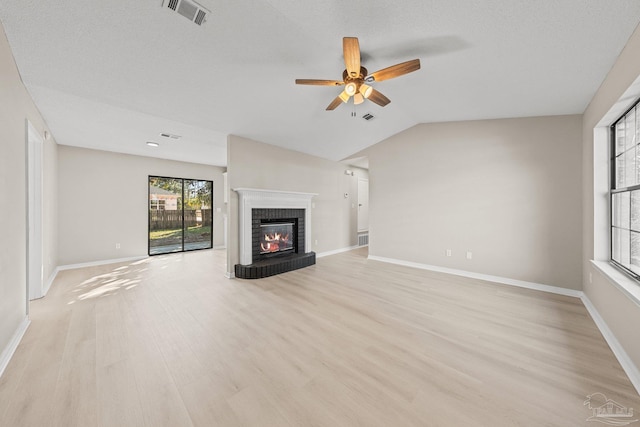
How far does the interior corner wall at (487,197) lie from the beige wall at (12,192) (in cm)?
546

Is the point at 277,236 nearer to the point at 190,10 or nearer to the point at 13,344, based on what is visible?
the point at 13,344

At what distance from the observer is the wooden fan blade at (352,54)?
6.34 ft

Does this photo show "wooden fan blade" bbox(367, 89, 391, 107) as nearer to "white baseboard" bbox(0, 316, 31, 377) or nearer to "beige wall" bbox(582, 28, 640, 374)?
"beige wall" bbox(582, 28, 640, 374)

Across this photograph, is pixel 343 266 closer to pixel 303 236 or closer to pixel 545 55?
pixel 303 236

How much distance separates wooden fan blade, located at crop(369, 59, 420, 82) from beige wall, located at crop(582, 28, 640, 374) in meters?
1.58

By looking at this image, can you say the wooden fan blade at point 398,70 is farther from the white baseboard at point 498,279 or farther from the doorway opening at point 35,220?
the doorway opening at point 35,220

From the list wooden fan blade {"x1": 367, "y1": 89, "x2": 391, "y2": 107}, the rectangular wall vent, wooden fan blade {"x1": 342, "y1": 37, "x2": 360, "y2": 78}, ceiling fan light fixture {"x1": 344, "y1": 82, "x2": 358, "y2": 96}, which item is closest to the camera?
wooden fan blade {"x1": 342, "y1": 37, "x2": 360, "y2": 78}

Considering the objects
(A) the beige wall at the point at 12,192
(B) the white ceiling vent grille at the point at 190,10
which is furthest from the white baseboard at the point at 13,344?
(B) the white ceiling vent grille at the point at 190,10

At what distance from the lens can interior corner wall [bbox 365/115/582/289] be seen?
3.44m

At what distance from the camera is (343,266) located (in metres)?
4.98

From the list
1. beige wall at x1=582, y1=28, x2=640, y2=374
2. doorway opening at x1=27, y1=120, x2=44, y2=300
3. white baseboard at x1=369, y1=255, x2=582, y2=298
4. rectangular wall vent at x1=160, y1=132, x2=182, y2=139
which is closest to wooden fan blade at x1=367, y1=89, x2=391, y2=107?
beige wall at x1=582, y1=28, x2=640, y2=374

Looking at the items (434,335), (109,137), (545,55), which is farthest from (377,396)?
(109,137)

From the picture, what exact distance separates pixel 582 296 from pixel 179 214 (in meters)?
8.33

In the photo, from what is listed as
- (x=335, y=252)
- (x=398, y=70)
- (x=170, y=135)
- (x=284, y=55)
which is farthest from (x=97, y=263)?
(x=398, y=70)
